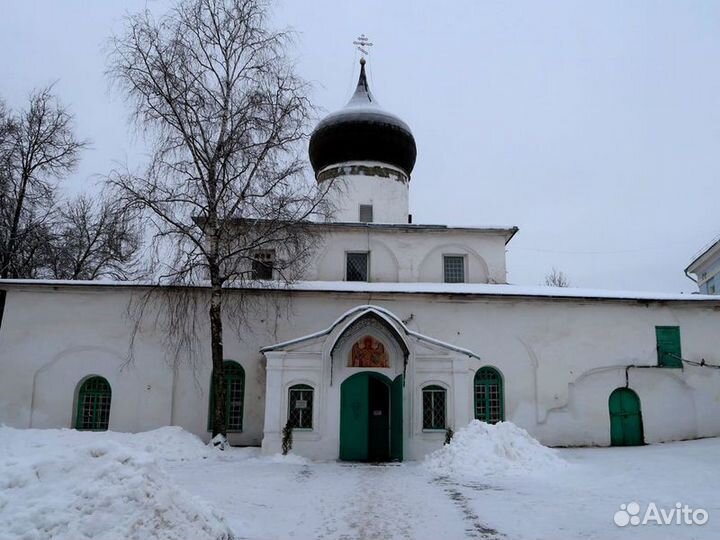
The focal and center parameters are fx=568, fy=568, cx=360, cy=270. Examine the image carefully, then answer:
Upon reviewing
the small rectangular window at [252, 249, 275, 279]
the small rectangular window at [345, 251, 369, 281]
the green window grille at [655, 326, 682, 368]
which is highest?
the small rectangular window at [345, 251, 369, 281]

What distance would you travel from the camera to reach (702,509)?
7.70m

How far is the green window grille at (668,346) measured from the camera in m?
16.9

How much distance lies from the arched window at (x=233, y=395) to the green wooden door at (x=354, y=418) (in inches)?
133

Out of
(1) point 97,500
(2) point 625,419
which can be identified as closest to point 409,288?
(2) point 625,419

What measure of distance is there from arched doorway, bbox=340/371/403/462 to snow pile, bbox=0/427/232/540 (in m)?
7.32

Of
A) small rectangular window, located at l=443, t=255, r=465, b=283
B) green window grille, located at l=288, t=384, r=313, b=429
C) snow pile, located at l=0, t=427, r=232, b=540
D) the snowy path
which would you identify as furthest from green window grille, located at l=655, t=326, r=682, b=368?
snow pile, located at l=0, t=427, r=232, b=540

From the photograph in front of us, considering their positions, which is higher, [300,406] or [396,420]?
[300,406]

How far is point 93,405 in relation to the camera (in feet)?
50.9

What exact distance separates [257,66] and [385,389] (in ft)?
28.9

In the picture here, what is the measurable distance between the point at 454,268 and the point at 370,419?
23.1ft

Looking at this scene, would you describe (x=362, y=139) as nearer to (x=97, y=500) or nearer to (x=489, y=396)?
(x=489, y=396)

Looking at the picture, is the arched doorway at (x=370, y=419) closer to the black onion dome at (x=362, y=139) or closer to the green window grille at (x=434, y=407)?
the green window grille at (x=434, y=407)

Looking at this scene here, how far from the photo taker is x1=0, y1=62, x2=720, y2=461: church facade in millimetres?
13852

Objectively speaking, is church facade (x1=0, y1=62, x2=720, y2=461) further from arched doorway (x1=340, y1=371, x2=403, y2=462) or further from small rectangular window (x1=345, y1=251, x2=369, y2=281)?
small rectangular window (x1=345, y1=251, x2=369, y2=281)
